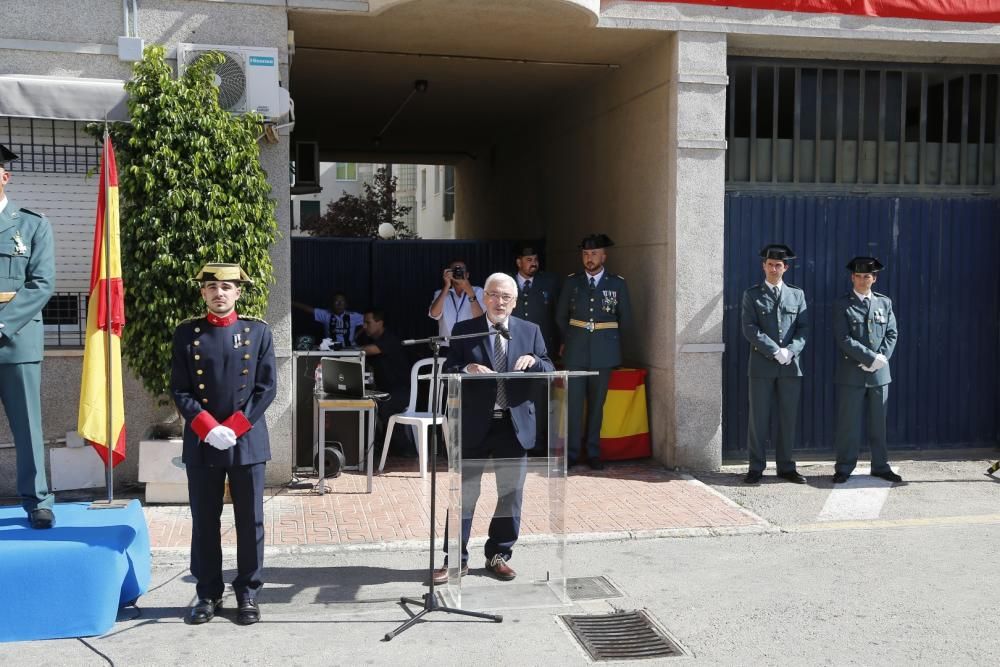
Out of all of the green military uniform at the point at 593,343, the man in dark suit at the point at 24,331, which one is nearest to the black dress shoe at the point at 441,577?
the man in dark suit at the point at 24,331

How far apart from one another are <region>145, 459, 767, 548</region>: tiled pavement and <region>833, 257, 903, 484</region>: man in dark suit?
1408 mm

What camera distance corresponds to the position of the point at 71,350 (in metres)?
8.50

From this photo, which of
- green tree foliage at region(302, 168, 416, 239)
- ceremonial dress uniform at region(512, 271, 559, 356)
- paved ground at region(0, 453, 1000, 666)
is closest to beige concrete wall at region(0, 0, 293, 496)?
paved ground at region(0, 453, 1000, 666)

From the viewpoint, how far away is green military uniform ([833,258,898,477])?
906 centimetres

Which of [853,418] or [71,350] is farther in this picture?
[853,418]

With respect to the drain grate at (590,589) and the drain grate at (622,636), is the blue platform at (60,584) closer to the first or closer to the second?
the drain grate at (622,636)

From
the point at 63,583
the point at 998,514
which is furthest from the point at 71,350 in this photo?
the point at 998,514

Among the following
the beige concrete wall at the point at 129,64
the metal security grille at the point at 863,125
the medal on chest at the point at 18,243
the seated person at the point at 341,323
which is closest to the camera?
the medal on chest at the point at 18,243

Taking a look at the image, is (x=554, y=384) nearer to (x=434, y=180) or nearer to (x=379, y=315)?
(x=379, y=315)

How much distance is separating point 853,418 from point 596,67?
461 centimetres

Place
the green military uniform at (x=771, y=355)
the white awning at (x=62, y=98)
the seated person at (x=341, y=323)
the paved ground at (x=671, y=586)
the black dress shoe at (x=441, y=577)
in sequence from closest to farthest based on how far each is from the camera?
the paved ground at (x=671, y=586) → the black dress shoe at (x=441, y=577) → the white awning at (x=62, y=98) → the green military uniform at (x=771, y=355) → the seated person at (x=341, y=323)

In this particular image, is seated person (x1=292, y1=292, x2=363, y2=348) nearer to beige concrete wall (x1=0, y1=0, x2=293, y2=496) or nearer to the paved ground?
beige concrete wall (x1=0, y1=0, x2=293, y2=496)

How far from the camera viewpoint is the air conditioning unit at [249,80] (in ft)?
27.3

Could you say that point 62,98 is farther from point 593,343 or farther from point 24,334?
point 593,343
